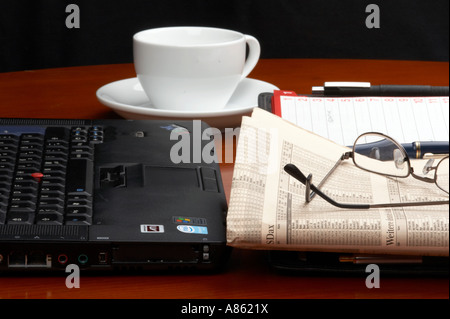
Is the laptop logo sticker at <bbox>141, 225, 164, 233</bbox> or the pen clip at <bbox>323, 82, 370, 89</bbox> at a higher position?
the pen clip at <bbox>323, 82, 370, 89</bbox>

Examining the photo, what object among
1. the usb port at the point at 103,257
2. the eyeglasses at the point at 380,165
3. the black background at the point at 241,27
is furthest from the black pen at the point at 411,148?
the black background at the point at 241,27

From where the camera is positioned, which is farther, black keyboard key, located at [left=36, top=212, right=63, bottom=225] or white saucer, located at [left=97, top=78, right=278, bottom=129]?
white saucer, located at [left=97, top=78, right=278, bottom=129]

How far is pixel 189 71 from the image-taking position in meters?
0.72

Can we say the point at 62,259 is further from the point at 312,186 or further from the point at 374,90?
the point at 374,90

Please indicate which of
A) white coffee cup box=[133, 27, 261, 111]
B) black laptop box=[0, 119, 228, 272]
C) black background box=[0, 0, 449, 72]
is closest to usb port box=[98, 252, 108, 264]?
black laptop box=[0, 119, 228, 272]

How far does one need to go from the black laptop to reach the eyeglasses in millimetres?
62

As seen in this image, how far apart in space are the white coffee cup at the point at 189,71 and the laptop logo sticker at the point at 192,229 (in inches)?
12.8

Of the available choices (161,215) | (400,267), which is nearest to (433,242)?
(400,267)

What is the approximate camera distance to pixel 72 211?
1.41 ft

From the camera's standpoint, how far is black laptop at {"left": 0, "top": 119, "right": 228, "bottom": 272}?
40 cm

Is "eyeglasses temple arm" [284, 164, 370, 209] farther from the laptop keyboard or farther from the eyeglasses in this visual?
the laptop keyboard

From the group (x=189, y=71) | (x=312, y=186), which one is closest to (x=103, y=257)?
(x=312, y=186)

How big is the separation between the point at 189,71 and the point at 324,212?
355mm
